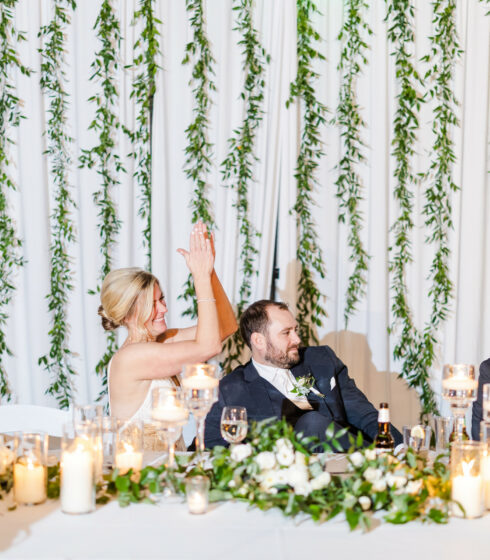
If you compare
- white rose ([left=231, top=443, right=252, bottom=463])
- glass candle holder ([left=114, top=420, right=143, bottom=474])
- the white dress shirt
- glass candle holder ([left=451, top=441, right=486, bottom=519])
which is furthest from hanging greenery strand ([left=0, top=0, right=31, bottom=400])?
glass candle holder ([left=451, top=441, right=486, bottom=519])

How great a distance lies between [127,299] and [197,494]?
4.40ft

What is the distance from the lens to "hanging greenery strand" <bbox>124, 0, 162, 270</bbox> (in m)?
3.76

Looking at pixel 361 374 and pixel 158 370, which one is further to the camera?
pixel 361 374

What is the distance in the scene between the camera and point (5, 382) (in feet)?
12.1

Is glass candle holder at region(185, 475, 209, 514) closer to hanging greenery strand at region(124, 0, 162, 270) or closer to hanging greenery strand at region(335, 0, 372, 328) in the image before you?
hanging greenery strand at region(124, 0, 162, 270)

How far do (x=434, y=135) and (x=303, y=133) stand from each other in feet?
2.34

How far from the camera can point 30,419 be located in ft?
9.05

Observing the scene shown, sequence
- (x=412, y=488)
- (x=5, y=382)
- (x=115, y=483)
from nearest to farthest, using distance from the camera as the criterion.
Answer: (x=412, y=488) < (x=115, y=483) < (x=5, y=382)

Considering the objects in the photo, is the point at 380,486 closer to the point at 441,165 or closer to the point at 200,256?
the point at 200,256

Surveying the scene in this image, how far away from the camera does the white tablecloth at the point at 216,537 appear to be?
1.54 metres

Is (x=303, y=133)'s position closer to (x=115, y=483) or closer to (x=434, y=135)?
(x=434, y=135)

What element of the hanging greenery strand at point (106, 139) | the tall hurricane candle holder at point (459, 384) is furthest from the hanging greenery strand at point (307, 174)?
the tall hurricane candle holder at point (459, 384)

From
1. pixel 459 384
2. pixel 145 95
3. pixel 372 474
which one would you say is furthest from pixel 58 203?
pixel 372 474

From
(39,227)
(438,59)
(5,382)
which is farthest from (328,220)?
(5,382)
